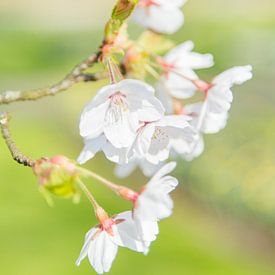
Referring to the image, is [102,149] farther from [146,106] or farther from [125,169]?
[125,169]

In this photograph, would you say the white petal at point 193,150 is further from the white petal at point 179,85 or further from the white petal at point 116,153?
the white petal at point 116,153

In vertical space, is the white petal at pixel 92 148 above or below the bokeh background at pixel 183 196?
above

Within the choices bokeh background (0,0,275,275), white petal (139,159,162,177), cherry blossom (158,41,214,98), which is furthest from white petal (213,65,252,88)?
bokeh background (0,0,275,275)

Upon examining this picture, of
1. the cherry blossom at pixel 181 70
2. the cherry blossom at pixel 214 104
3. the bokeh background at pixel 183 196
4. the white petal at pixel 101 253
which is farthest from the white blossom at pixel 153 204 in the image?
the bokeh background at pixel 183 196

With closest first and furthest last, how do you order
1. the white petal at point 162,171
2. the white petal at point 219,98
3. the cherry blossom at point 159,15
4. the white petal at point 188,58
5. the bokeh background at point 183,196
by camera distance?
1. the white petal at point 162,171
2. the white petal at point 219,98
3. the cherry blossom at point 159,15
4. the white petal at point 188,58
5. the bokeh background at point 183,196

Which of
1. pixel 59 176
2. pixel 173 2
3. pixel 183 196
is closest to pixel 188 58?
pixel 173 2

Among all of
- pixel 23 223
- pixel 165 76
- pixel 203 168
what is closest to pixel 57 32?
pixel 203 168

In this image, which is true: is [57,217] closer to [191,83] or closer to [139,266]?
[139,266]
